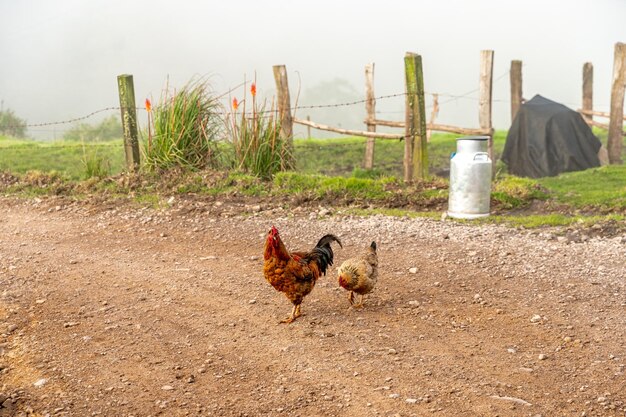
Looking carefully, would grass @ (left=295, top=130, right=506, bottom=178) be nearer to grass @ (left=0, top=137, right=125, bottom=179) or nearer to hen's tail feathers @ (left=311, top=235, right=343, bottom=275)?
grass @ (left=0, top=137, right=125, bottom=179)

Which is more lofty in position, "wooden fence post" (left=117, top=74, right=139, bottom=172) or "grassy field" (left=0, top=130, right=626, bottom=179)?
"wooden fence post" (left=117, top=74, right=139, bottom=172)

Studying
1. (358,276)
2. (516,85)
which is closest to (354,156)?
(516,85)

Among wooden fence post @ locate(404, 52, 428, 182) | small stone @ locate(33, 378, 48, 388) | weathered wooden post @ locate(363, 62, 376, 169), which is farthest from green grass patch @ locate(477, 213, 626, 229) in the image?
weathered wooden post @ locate(363, 62, 376, 169)

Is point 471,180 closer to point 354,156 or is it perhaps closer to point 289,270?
point 289,270

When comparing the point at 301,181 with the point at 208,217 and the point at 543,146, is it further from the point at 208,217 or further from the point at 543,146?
the point at 543,146

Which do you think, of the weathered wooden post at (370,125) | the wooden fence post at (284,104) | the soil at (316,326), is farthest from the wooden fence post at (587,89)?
the soil at (316,326)

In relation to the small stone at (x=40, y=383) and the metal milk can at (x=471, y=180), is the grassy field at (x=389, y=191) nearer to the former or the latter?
the metal milk can at (x=471, y=180)

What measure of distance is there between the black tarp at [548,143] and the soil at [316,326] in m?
8.37

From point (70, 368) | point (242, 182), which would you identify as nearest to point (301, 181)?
point (242, 182)

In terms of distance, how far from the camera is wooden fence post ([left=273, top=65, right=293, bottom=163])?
1191 centimetres

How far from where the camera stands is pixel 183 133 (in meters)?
11.2

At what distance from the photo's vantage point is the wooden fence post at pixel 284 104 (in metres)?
11.9

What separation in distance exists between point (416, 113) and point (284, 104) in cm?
228

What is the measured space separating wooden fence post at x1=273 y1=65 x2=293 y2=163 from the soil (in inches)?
150
